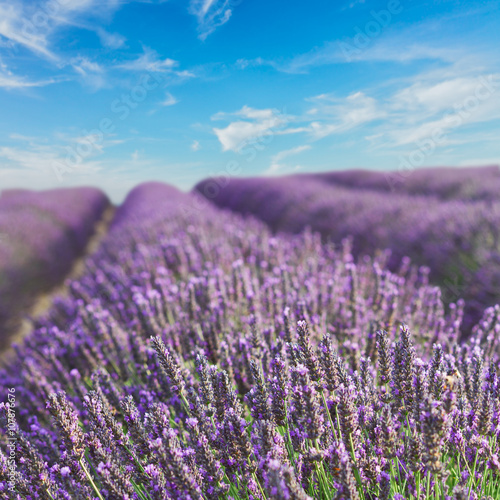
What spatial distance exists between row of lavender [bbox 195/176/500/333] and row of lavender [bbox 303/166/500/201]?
1.62 meters

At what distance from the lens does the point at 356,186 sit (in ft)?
50.5

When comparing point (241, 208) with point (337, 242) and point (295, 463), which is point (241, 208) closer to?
point (337, 242)

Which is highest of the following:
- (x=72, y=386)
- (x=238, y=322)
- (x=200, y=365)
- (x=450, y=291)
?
(x=200, y=365)

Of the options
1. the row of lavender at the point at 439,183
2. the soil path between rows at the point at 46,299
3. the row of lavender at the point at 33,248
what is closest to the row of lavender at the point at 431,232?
the row of lavender at the point at 439,183

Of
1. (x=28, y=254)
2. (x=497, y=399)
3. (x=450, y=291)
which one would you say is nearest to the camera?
(x=497, y=399)

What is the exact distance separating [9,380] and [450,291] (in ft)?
16.6

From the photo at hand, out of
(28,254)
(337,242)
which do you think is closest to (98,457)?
(337,242)

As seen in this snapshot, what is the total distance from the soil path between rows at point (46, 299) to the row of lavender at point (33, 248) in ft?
0.56

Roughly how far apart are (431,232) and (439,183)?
6.31m

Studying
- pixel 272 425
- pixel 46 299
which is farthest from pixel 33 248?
pixel 272 425

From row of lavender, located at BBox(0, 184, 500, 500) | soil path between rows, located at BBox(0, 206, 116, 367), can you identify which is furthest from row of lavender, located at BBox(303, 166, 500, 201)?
soil path between rows, located at BBox(0, 206, 116, 367)

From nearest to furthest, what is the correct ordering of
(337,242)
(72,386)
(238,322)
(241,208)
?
1. (72,386)
2. (238,322)
3. (337,242)
4. (241,208)

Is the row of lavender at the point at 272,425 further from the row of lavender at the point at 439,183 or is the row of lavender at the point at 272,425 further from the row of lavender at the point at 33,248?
the row of lavender at the point at 439,183

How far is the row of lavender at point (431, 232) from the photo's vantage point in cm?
454
